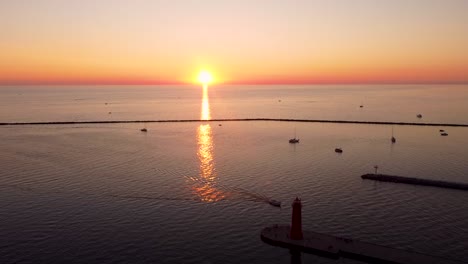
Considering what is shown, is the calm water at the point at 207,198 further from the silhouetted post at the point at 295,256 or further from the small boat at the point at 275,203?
the silhouetted post at the point at 295,256

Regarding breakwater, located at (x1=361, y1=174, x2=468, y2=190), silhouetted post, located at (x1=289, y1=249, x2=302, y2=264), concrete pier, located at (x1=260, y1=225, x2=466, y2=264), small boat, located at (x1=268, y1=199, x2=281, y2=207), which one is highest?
breakwater, located at (x1=361, y1=174, x2=468, y2=190)

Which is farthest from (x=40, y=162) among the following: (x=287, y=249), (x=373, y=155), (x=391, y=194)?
(x=373, y=155)

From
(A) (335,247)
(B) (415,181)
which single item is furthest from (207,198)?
(B) (415,181)

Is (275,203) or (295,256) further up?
(275,203)

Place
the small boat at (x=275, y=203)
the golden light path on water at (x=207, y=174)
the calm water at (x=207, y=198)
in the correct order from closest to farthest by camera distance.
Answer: the calm water at (x=207, y=198) → the small boat at (x=275, y=203) → the golden light path on water at (x=207, y=174)

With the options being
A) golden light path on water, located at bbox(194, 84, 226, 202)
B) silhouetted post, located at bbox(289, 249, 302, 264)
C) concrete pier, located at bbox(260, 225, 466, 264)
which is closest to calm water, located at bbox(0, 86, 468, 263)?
golden light path on water, located at bbox(194, 84, 226, 202)

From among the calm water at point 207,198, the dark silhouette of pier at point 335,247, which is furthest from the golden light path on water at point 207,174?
the dark silhouette of pier at point 335,247

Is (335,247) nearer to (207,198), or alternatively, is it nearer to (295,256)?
(295,256)

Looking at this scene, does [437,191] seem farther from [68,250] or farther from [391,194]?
[68,250]

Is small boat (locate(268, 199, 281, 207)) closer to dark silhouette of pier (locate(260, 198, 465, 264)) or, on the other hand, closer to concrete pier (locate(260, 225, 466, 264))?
dark silhouette of pier (locate(260, 198, 465, 264))
